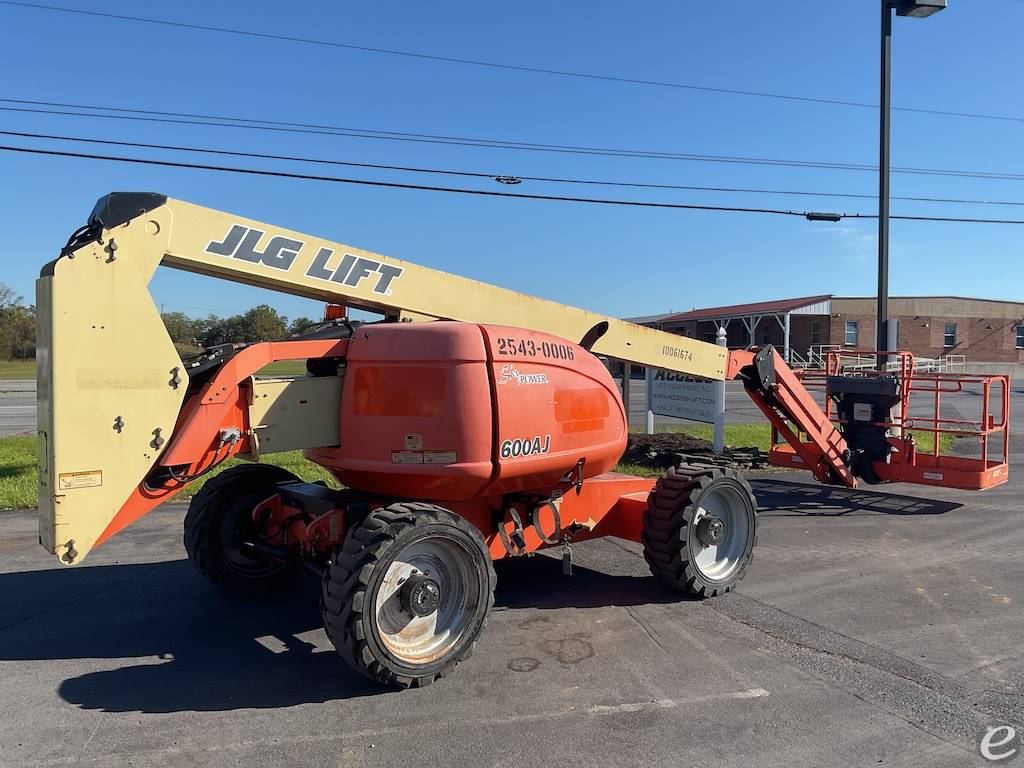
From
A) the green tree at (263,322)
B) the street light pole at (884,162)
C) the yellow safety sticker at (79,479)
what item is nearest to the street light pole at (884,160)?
the street light pole at (884,162)

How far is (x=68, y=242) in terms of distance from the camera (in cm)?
418

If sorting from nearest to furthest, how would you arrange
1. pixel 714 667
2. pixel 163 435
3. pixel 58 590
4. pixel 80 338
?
1. pixel 80 338
2. pixel 163 435
3. pixel 714 667
4. pixel 58 590

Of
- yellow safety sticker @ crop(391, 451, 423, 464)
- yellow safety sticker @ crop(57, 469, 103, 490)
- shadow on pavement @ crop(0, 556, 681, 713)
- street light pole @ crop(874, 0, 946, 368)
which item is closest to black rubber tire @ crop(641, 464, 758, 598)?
shadow on pavement @ crop(0, 556, 681, 713)

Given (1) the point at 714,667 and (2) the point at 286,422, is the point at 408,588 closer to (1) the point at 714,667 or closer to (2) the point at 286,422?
(2) the point at 286,422

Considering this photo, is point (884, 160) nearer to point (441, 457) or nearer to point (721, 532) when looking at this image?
point (721, 532)

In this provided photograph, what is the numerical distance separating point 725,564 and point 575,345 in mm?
2420

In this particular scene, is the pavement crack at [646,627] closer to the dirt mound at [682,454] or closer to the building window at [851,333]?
the dirt mound at [682,454]

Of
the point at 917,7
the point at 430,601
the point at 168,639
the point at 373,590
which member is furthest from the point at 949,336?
the point at 168,639

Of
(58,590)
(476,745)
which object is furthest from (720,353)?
(58,590)

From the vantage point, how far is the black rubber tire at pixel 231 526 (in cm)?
587

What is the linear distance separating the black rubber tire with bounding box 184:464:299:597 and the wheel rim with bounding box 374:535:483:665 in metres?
1.54

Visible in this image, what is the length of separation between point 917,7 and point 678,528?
11039 mm

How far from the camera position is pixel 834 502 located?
10148 mm

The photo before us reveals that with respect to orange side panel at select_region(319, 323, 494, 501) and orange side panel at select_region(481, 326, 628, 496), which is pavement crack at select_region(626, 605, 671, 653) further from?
orange side panel at select_region(319, 323, 494, 501)
